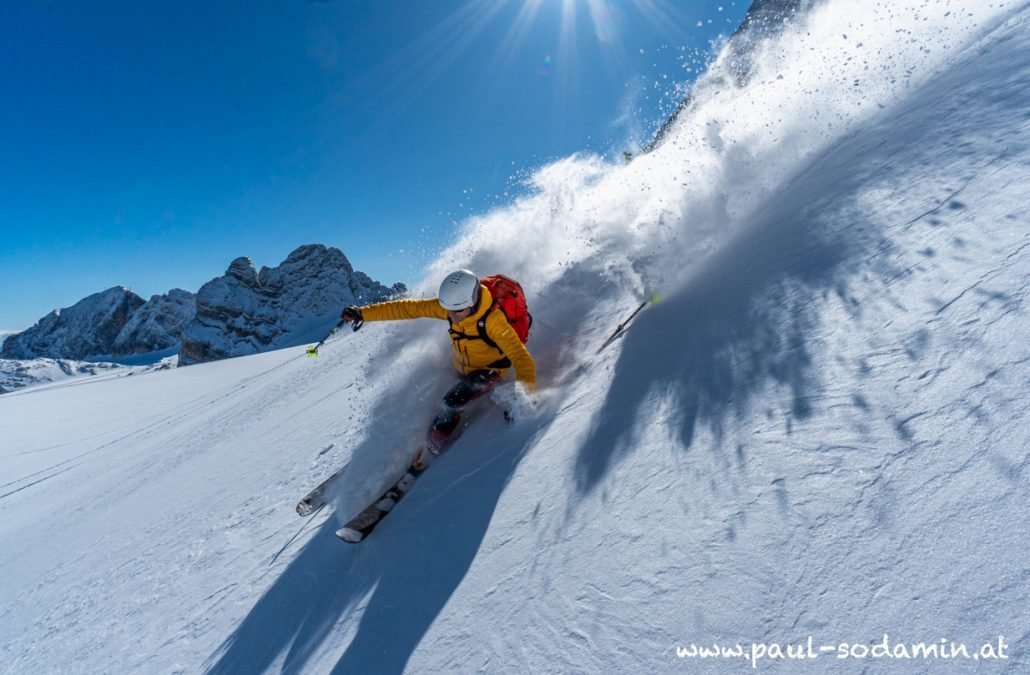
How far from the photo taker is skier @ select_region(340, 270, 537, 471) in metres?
4.39

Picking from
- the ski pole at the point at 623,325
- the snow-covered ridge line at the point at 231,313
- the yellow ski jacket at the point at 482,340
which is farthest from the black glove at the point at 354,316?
the snow-covered ridge line at the point at 231,313

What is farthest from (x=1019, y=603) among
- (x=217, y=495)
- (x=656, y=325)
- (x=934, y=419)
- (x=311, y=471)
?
(x=217, y=495)

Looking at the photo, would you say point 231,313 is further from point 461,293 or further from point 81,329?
point 461,293

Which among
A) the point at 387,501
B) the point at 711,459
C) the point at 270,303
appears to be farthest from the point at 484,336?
the point at 270,303

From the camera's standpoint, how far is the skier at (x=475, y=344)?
4.39m

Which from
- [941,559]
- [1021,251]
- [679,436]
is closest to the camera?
[941,559]

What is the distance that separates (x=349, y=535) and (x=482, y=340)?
2096mm

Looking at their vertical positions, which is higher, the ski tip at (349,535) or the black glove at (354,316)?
the black glove at (354,316)

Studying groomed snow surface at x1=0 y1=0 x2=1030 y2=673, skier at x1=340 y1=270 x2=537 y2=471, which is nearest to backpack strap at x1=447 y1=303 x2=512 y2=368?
skier at x1=340 y1=270 x2=537 y2=471

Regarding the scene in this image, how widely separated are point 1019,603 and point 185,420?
1884 cm

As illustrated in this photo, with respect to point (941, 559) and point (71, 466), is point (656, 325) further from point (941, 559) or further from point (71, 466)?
point (71, 466)

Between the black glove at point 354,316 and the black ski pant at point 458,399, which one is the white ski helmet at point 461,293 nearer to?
the black ski pant at point 458,399

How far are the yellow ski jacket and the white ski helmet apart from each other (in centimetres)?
10

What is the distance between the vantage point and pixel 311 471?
5883 mm
